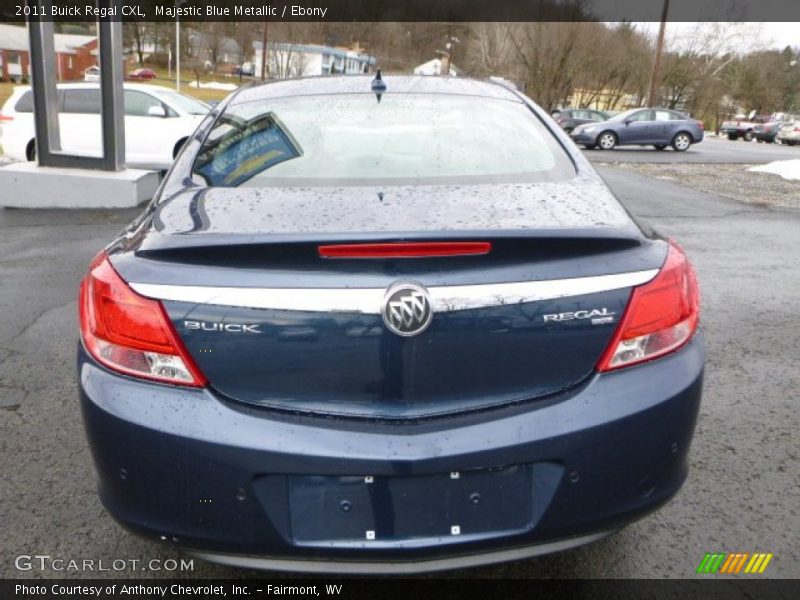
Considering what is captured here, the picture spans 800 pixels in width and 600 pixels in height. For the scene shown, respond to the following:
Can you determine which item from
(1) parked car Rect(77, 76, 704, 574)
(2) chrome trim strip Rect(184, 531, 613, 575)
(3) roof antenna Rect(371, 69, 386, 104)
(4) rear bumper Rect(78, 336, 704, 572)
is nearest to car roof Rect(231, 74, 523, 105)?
(3) roof antenna Rect(371, 69, 386, 104)

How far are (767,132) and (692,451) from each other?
45.0 m

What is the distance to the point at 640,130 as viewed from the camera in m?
23.8

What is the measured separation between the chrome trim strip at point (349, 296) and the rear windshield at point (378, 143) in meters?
0.62

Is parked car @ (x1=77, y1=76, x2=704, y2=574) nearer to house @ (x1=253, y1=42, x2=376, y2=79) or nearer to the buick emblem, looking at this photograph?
the buick emblem

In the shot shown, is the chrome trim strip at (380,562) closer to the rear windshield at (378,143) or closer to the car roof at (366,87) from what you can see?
the rear windshield at (378,143)

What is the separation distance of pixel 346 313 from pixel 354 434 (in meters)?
0.29

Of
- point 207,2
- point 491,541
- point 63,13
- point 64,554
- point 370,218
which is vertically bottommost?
point 64,554

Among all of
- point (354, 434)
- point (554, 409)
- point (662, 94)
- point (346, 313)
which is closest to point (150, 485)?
point (354, 434)

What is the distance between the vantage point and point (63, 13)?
28.6 ft

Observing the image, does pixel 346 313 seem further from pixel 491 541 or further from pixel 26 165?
pixel 26 165

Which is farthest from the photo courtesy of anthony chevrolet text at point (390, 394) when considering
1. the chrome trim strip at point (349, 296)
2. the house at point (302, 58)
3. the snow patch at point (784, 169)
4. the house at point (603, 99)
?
the house at point (603, 99)

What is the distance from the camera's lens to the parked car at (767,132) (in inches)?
1610

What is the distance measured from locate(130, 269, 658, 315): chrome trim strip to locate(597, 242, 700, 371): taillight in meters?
0.19

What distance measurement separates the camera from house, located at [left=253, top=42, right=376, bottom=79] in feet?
161
